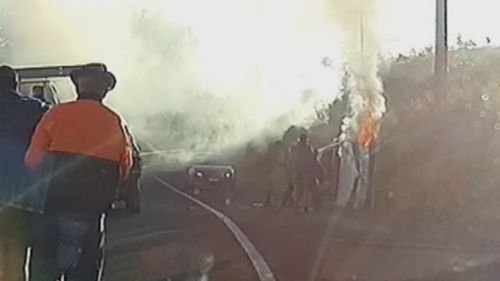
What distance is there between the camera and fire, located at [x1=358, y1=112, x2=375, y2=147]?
863 inches

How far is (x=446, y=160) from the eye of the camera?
1953 centimetres

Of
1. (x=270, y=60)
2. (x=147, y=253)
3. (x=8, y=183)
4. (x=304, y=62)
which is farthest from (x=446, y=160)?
(x=270, y=60)

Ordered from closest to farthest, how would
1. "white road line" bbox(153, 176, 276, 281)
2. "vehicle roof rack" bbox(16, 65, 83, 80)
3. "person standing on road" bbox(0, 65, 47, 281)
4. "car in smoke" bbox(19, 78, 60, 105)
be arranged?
"person standing on road" bbox(0, 65, 47, 281), "white road line" bbox(153, 176, 276, 281), "car in smoke" bbox(19, 78, 60, 105), "vehicle roof rack" bbox(16, 65, 83, 80)

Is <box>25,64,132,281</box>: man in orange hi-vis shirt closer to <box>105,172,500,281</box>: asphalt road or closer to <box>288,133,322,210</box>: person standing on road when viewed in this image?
<box>105,172,500,281</box>: asphalt road

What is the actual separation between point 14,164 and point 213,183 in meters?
21.0

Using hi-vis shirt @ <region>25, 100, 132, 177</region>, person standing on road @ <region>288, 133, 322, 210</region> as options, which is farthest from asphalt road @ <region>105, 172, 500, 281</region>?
hi-vis shirt @ <region>25, 100, 132, 177</region>

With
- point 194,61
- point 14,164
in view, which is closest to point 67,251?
point 14,164

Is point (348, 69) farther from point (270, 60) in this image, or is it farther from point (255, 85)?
point (255, 85)

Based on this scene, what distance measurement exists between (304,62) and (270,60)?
2354 millimetres

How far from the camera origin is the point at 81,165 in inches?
290

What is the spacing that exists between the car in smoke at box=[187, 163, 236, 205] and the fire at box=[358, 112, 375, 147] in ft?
15.8

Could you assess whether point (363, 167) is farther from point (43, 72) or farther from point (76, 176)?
point (76, 176)

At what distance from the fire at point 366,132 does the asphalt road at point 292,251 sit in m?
2.06

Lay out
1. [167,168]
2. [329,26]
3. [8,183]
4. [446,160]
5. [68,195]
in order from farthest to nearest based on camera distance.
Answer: [167,168] → [329,26] → [446,160] → [8,183] → [68,195]
